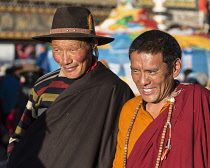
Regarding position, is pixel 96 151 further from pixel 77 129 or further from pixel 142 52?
pixel 142 52

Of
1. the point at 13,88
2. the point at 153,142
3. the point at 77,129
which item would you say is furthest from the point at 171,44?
the point at 13,88

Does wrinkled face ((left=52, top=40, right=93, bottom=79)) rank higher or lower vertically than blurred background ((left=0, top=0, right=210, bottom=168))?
higher

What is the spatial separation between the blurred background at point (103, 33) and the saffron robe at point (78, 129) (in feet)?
3.84

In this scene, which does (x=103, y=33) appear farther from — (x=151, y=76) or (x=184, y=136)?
(x=184, y=136)

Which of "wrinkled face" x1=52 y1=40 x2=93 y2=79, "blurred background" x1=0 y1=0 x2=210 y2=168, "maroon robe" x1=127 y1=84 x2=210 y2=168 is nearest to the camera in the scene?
"maroon robe" x1=127 y1=84 x2=210 y2=168

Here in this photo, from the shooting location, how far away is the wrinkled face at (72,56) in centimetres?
338

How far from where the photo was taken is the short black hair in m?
2.80

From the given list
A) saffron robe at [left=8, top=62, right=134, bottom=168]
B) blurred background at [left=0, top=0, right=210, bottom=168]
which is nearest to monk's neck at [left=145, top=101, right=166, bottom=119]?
saffron robe at [left=8, top=62, right=134, bottom=168]

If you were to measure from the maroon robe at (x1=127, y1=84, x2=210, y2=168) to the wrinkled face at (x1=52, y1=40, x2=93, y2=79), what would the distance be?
821 millimetres

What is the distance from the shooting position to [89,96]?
332 cm

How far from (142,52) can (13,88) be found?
762 cm

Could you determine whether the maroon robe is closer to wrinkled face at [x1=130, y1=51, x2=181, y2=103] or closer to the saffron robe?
wrinkled face at [x1=130, y1=51, x2=181, y2=103]

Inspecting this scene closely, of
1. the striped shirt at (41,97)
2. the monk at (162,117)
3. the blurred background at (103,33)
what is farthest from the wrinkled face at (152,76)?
the blurred background at (103,33)

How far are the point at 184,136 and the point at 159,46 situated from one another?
0.50 metres
